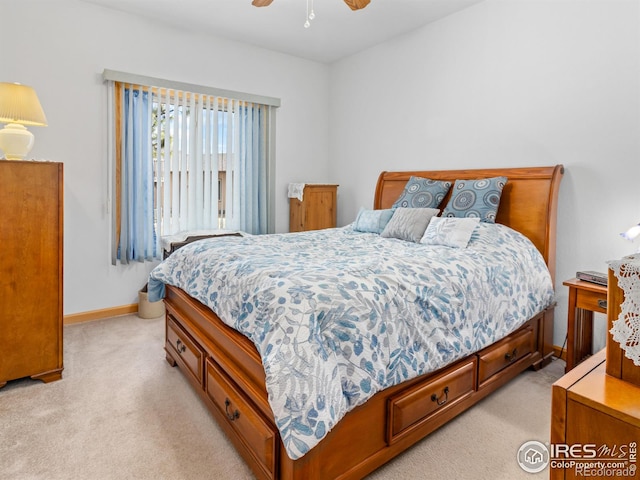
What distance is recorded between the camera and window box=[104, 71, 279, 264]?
347cm

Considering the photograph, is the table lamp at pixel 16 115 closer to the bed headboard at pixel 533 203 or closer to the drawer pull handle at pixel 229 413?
the drawer pull handle at pixel 229 413

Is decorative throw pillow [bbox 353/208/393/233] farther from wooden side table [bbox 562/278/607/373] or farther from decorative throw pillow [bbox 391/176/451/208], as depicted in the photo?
wooden side table [bbox 562/278/607/373]

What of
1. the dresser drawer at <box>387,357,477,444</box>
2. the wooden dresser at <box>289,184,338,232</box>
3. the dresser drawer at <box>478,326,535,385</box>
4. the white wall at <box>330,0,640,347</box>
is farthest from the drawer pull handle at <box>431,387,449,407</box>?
the wooden dresser at <box>289,184,338,232</box>

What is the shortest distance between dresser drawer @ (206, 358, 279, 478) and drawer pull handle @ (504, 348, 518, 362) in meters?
1.52

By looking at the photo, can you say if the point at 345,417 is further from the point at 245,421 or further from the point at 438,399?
the point at 438,399

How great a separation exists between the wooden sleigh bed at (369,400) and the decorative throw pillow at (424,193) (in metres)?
0.54

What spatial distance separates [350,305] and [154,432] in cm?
125

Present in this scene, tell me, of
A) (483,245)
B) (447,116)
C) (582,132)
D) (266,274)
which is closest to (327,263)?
(266,274)

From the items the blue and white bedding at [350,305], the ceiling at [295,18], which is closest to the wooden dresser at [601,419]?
the blue and white bedding at [350,305]

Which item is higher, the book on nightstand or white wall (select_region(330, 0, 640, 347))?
white wall (select_region(330, 0, 640, 347))

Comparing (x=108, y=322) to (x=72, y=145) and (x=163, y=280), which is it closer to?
(x=163, y=280)

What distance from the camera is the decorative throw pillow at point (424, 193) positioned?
3.13m

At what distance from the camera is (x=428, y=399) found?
69.0 inches

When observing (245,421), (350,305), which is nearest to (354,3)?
(350,305)
